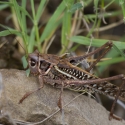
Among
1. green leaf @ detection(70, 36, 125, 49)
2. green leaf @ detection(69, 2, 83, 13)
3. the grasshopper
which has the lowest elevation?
the grasshopper

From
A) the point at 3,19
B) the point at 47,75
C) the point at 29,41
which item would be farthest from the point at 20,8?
the point at 3,19

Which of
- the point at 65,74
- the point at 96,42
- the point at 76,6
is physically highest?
the point at 76,6

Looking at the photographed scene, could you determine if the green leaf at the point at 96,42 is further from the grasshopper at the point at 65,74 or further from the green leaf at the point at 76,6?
the green leaf at the point at 76,6

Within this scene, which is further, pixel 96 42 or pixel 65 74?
pixel 96 42

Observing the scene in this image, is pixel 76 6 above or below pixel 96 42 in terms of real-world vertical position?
above

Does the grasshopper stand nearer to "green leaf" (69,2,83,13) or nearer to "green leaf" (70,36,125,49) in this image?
"green leaf" (70,36,125,49)

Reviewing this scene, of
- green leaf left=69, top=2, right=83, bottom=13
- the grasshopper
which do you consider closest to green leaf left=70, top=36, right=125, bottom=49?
the grasshopper

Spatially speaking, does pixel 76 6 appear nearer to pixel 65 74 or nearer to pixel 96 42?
pixel 96 42

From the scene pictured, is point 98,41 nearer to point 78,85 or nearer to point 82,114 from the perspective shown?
point 78,85

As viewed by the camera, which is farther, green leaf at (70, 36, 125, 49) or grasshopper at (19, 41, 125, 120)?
green leaf at (70, 36, 125, 49)

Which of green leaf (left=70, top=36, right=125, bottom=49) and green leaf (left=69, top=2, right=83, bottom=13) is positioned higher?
green leaf (left=69, top=2, right=83, bottom=13)

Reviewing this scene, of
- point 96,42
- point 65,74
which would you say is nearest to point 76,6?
point 96,42
